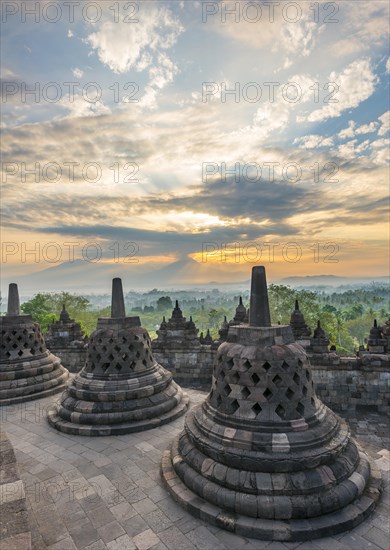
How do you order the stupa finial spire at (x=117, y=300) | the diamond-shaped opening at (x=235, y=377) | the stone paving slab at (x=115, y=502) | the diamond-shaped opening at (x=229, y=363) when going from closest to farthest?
the stone paving slab at (x=115, y=502)
the diamond-shaped opening at (x=235, y=377)
the diamond-shaped opening at (x=229, y=363)
the stupa finial spire at (x=117, y=300)

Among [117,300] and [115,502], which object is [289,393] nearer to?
[115,502]

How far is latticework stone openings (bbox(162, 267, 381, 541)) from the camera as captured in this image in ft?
15.4

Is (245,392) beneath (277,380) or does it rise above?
beneath

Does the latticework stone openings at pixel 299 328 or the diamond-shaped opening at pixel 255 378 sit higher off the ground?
the diamond-shaped opening at pixel 255 378

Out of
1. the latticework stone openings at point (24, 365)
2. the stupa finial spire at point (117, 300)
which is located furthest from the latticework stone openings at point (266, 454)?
the latticework stone openings at point (24, 365)

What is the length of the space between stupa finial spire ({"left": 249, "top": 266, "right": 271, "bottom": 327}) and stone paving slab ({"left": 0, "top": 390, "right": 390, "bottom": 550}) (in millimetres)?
3134

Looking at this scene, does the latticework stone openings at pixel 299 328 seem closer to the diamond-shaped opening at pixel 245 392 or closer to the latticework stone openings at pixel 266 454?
the latticework stone openings at pixel 266 454

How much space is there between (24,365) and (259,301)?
9.30 metres

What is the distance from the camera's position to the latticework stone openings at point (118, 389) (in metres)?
8.39

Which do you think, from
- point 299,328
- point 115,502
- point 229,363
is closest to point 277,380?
point 229,363

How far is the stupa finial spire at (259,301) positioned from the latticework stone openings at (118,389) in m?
4.43

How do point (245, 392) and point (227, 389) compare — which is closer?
point (245, 392)

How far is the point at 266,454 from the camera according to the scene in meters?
5.02

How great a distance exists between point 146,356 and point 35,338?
16.7ft
